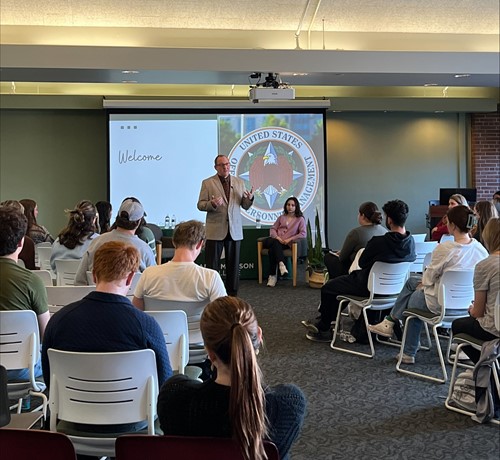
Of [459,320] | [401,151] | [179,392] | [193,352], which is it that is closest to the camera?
[179,392]

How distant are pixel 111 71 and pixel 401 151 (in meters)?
5.87

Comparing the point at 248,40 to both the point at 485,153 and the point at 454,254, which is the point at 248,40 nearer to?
the point at 454,254

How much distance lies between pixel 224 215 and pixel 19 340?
3714 millimetres

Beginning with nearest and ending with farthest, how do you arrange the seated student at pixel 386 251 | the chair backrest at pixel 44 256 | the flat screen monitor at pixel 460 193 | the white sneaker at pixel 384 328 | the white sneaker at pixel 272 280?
1. the seated student at pixel 386 251
2. the white sneaker at pixel 384 328
3. the chair backrest at pixel 44 256
4. the white sneaker at pixel 272 280
5. the flat screen monitor at pixel 460 193

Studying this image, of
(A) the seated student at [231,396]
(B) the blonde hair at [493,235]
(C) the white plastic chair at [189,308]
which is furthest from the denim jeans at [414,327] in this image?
(A) the seated student at [231,396]

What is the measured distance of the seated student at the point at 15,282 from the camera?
3.05 metres

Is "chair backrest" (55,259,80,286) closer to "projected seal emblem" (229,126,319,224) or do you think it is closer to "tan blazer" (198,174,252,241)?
"tan blazer" (198,174,252,241)

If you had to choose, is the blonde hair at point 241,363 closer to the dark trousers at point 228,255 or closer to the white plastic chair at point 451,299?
the white plastic chair at point 451,299

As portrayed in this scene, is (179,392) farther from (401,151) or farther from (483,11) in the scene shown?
(401,151)

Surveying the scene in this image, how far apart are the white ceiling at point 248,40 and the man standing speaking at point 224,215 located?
1223mm

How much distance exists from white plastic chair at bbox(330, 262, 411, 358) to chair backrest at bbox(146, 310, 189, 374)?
2.37 meters

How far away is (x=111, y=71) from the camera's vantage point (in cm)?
664

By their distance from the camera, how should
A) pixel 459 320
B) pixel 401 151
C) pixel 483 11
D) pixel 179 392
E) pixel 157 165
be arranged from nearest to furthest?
pixel 179 392
pixel 459 320
pixel 483 11
pixel 157 165
pixel 401 151

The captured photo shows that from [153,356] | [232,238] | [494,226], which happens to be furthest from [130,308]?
[232,238]
